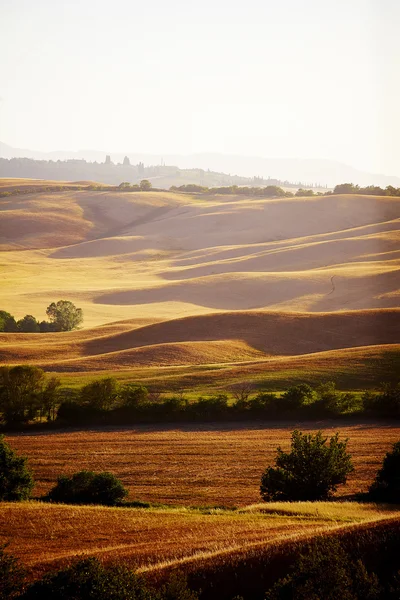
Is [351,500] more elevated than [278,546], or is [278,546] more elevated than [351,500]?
[278,546]

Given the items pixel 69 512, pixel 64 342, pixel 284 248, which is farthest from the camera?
pixel 284 248

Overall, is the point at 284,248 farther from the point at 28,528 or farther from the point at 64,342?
the point at 28,528

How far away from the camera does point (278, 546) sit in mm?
13812

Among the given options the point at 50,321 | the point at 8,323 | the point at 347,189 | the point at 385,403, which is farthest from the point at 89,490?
the point at 347,189

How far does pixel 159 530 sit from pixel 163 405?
682 inches

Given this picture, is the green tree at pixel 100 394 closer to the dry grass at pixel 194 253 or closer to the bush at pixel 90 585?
the bush at pixel 90 585

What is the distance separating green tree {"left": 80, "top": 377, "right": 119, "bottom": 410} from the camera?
35.3 m

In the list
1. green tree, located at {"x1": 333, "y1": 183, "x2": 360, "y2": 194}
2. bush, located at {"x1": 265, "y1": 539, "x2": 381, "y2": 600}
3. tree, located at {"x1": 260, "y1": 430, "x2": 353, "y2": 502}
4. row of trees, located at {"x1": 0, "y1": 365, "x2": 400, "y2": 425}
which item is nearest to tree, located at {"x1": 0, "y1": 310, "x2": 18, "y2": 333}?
row of trees, located at {"x1": 0, "y1": 365, "x2": 400, "y2": 425}

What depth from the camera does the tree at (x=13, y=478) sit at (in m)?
23.2

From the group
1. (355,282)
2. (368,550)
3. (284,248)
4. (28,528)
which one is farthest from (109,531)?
(284,248)

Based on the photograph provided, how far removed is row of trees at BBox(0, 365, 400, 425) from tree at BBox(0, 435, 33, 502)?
33.6ft

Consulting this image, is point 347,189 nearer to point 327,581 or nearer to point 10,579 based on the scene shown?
point 327,581

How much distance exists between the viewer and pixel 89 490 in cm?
2336

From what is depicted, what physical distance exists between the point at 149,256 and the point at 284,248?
2264 centimetres
